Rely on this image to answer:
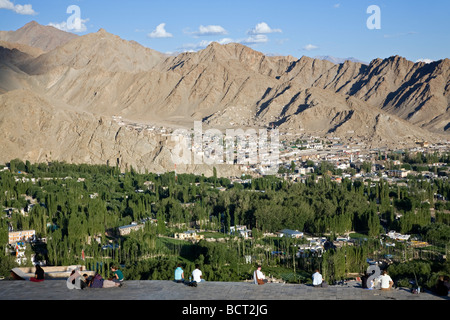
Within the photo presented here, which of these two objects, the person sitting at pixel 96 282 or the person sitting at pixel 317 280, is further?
the person sitting at pixel 317 280

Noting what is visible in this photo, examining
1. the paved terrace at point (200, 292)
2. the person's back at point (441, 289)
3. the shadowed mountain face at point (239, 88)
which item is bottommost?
the paved terrace at point (200, 292)

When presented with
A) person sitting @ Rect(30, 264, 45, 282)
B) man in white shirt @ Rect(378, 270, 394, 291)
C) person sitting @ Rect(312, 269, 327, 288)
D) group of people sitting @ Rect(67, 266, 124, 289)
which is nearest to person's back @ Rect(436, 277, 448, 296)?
man in white shirt @ Rect(378, 270, 394, 291)

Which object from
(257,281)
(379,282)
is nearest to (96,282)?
(257,281)

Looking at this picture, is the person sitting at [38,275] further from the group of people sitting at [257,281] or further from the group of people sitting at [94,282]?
the group of people sitting at [94,282]

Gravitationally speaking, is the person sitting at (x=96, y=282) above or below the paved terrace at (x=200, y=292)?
above

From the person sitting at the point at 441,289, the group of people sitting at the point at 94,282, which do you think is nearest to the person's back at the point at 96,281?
the group of people sitting at the point at 94,282

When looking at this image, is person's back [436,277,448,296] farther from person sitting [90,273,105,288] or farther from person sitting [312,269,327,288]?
person sitting [90,273,105,288]
